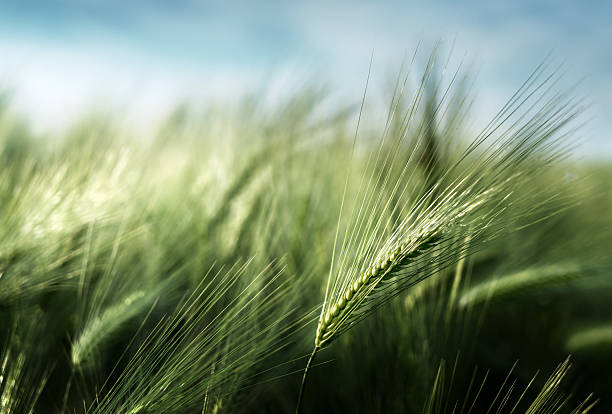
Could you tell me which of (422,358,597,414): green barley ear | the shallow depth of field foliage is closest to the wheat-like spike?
the shallow depth of field foliage

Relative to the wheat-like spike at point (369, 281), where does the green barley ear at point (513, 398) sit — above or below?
below

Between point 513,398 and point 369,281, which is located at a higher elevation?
point 369,281

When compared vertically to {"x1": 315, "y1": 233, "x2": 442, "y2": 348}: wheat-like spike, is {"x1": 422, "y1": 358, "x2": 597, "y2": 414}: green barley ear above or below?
below

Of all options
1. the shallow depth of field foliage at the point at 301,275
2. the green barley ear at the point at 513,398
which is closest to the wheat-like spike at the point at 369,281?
the shallow depth of field foliage at the point at 301,275

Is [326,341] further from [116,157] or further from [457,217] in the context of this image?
[116,157]

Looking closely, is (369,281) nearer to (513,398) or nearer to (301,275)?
(301,275)

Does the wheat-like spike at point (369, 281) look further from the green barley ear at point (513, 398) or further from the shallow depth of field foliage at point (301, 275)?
the green barley ear at point (513, 398)

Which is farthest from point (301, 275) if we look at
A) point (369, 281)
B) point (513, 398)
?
point (513, 398)

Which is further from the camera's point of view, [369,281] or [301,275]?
[301,275]

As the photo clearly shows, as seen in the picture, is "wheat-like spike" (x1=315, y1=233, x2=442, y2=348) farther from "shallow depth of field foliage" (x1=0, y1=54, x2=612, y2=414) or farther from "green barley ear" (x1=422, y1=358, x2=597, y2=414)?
"green barley ear" (x1=422, y1=358, x2=597, y2=414)
